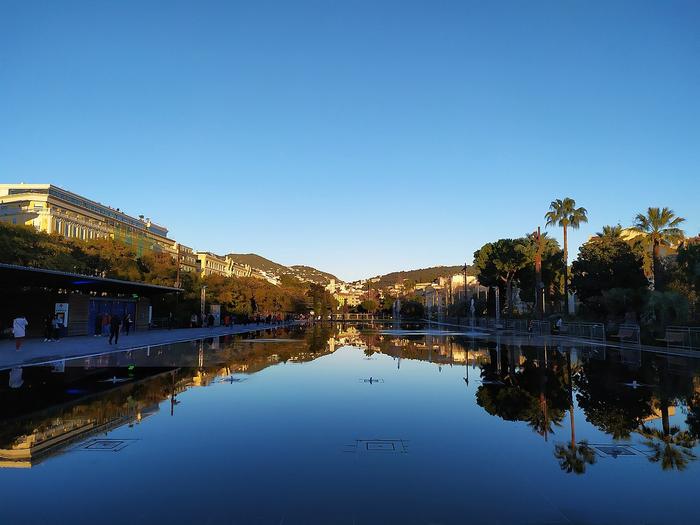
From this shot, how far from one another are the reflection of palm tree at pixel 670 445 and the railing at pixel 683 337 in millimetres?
19072

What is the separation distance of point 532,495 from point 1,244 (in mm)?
41293

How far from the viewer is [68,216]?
281 feet

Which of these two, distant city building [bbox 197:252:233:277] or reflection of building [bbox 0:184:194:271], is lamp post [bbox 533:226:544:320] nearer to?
reflection of building [bbox 0:184:194:271]

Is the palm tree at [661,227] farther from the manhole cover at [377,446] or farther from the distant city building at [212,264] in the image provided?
the distant city building at [212,264]

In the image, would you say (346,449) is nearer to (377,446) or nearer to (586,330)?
(377,446)

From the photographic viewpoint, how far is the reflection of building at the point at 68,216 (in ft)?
259

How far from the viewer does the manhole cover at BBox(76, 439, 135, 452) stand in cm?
715

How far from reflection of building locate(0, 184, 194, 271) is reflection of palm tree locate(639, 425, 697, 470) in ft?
231

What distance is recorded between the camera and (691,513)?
5.02m

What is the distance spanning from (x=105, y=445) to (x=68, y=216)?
89.9 metres

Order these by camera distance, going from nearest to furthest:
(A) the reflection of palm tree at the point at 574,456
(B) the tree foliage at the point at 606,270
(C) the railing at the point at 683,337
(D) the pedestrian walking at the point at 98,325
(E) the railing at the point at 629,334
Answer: (A) the reflection of palm tree at the point at 574,456, (C) the railing at the point at 683,337, (E) the railing at the point at 629,334, (D) the pedestrian walking at the point at 98,325, (B) the tree foliage at the point at 606,270

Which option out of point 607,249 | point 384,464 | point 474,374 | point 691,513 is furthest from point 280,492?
point 607,249

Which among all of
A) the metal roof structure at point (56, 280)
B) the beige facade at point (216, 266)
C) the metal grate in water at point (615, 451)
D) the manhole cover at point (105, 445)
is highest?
the beige facade at point (216, 266)

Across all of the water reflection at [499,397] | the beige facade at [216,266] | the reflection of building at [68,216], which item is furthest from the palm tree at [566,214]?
the beige facade at [216,266]
